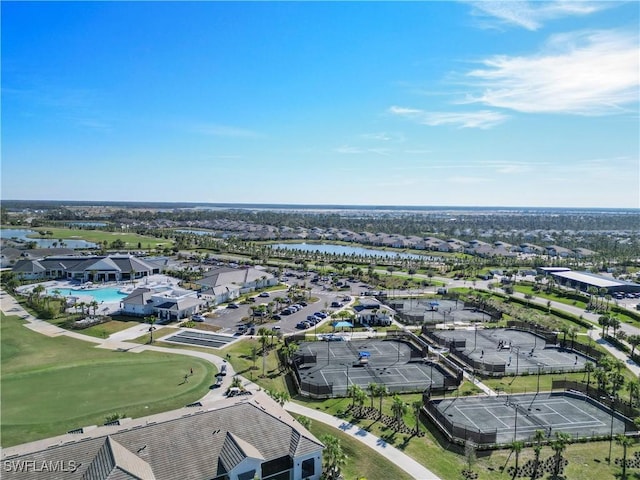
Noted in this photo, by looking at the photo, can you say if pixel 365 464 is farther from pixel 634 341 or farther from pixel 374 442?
pixel 634 341

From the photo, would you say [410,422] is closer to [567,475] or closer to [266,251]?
[567,475]

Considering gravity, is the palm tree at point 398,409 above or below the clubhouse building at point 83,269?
below

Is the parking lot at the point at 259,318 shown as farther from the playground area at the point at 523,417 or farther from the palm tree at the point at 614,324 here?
the palm tree at the point at 614,324

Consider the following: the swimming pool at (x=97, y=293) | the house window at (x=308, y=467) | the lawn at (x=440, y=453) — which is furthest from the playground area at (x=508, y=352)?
the swimming pool at (x=97, y=293)

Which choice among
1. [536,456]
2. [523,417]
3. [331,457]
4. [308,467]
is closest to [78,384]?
[308,467]

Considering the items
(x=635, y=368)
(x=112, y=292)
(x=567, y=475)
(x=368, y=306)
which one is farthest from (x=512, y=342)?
(x=112, y=292)

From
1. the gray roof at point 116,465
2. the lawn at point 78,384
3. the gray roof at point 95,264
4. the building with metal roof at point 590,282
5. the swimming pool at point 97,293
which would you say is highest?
the gray roof at point 95,264
